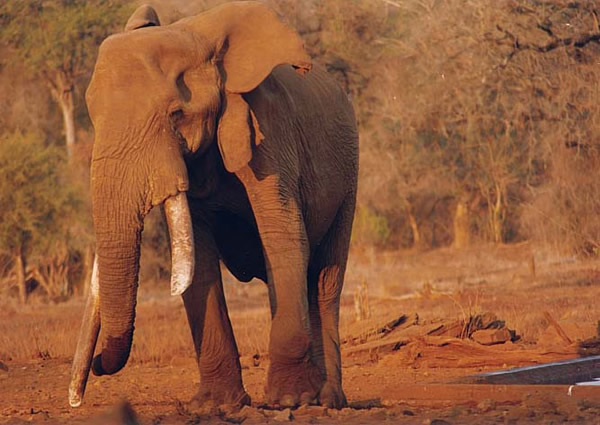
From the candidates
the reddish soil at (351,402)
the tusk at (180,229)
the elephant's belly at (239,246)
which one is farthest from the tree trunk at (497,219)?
the tusk at (180,229)

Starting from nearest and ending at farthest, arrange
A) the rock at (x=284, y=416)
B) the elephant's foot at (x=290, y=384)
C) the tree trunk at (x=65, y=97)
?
the rock at (x=284, y=416), the elephant's foot at (x=290, y=384), the tree trunk at (x=65, y=97)

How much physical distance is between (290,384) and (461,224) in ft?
97.2

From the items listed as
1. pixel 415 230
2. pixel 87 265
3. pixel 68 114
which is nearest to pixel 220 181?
pixel 87 265

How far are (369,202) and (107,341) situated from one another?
96.4 ft

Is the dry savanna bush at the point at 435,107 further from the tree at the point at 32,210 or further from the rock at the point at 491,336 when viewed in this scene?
the rock at the point at 491,336

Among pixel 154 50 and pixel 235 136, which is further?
pixel 235 136

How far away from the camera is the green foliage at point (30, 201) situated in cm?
2383

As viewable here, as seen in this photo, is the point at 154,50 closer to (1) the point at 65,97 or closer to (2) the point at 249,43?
(2) the point at 249,43

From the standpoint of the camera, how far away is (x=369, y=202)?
36.8m

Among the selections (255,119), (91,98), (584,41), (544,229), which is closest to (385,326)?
(255,119)

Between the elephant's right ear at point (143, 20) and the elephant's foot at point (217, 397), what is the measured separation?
2.22m

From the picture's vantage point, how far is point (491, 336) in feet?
39.8

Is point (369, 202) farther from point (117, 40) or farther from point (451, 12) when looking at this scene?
point (117, 40)

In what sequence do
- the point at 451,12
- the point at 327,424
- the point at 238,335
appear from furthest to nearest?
the point at 451,12 < the point at 238,335 < the point at 327,424
